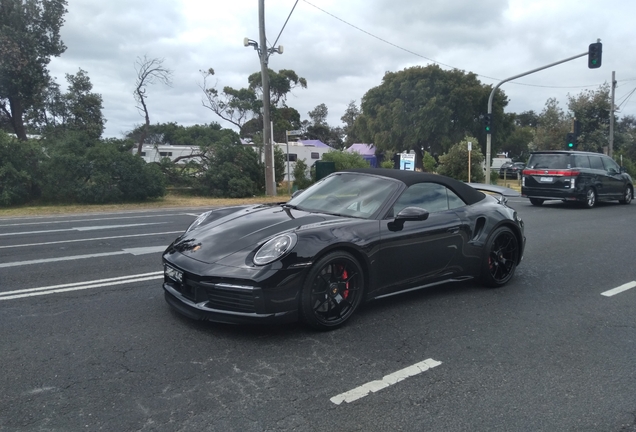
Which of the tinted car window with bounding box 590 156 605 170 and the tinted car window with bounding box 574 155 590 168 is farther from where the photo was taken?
the tinted car window with bounding box 590 156 605 170

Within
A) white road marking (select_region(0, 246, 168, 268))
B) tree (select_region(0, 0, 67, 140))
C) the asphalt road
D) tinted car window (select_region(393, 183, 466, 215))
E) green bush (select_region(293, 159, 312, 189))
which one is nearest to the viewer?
the asphalt road

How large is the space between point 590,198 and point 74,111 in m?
26.2

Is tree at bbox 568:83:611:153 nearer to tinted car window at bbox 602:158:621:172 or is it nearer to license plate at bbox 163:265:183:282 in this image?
tinted car window at bbox 602:158:621:172

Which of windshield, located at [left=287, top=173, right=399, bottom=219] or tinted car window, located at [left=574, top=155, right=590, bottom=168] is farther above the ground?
tinted car window, located at [left=574, top=155, right=590, bottom=168]

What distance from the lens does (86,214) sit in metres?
15.4

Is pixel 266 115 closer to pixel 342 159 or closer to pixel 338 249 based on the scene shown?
pixel 342 159

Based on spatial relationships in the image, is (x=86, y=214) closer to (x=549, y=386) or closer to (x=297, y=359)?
(x=297, y=359)

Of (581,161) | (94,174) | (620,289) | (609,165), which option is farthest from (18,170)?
(609,165)

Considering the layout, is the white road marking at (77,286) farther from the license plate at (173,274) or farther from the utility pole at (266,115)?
the utility pole at (266,115)

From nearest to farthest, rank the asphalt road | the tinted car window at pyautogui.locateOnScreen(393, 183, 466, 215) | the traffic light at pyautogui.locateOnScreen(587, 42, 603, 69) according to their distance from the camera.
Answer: the asphalt road, the tinted car window at pyautogui.locateOnScreen(393, 183, 466, 215), the traffic light at pyautogui.locateOnScreen(587, 42, 603, 69)

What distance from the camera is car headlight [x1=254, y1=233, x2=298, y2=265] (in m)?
4.14

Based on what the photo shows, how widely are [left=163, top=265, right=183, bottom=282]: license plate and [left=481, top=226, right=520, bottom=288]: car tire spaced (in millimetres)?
3319

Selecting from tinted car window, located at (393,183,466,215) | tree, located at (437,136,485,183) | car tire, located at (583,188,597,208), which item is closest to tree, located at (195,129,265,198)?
tree, located at (437,136,485,183)

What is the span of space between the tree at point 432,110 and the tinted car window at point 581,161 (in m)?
29.5
